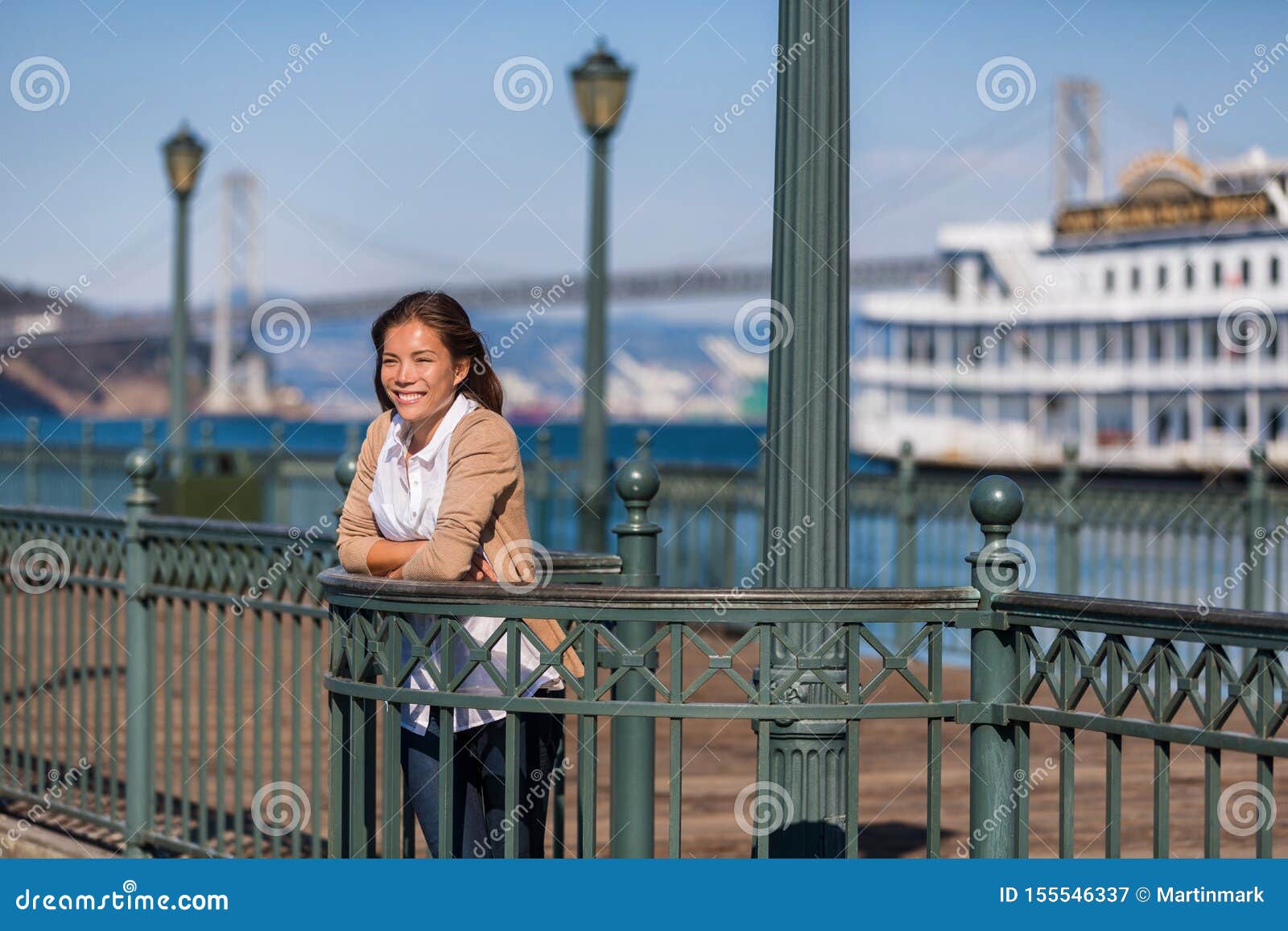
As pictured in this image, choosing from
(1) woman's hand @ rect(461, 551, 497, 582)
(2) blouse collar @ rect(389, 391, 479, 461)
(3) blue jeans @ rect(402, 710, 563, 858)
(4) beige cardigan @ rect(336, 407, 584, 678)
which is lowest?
(3) blue jeans @ rect(402, 710, 563, 858)

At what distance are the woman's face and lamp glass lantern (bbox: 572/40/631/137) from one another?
8495mm

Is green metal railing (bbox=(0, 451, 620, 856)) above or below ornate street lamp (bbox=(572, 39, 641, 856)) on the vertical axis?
below

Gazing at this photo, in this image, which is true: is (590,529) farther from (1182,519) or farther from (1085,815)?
(1085,815)

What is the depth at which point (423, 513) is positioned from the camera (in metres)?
4.02

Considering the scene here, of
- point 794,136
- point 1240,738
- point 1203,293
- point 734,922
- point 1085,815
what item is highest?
point 1203,293

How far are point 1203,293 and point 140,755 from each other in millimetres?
50344

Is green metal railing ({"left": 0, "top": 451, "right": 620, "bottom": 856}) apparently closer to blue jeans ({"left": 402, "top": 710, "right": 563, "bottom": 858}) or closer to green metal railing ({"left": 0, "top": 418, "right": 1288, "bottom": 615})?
blue jeans ({"left": 402, "top": 710, "right": 563, "bottom": 858})

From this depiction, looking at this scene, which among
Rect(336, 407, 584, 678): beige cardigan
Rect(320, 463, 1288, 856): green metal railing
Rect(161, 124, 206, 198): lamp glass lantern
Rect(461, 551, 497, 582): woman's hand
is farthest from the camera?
Rect(161, 124, 206, 198): lamp glass lantern

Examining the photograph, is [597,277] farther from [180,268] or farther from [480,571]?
[480,571]

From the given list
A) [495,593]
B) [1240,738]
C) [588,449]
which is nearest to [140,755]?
[495,593]

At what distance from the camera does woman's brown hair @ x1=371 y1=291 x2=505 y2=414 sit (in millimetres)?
4047

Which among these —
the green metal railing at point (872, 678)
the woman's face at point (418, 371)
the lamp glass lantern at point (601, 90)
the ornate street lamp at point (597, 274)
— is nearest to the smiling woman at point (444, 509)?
the woman's face at point (418, 371)

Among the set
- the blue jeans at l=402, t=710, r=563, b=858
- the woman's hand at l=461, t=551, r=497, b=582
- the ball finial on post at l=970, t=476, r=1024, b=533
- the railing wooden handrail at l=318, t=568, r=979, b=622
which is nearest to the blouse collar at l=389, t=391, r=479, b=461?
the woman's hand at l=461, t=551, r=497, b=582

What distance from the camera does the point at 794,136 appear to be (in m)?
4.25
